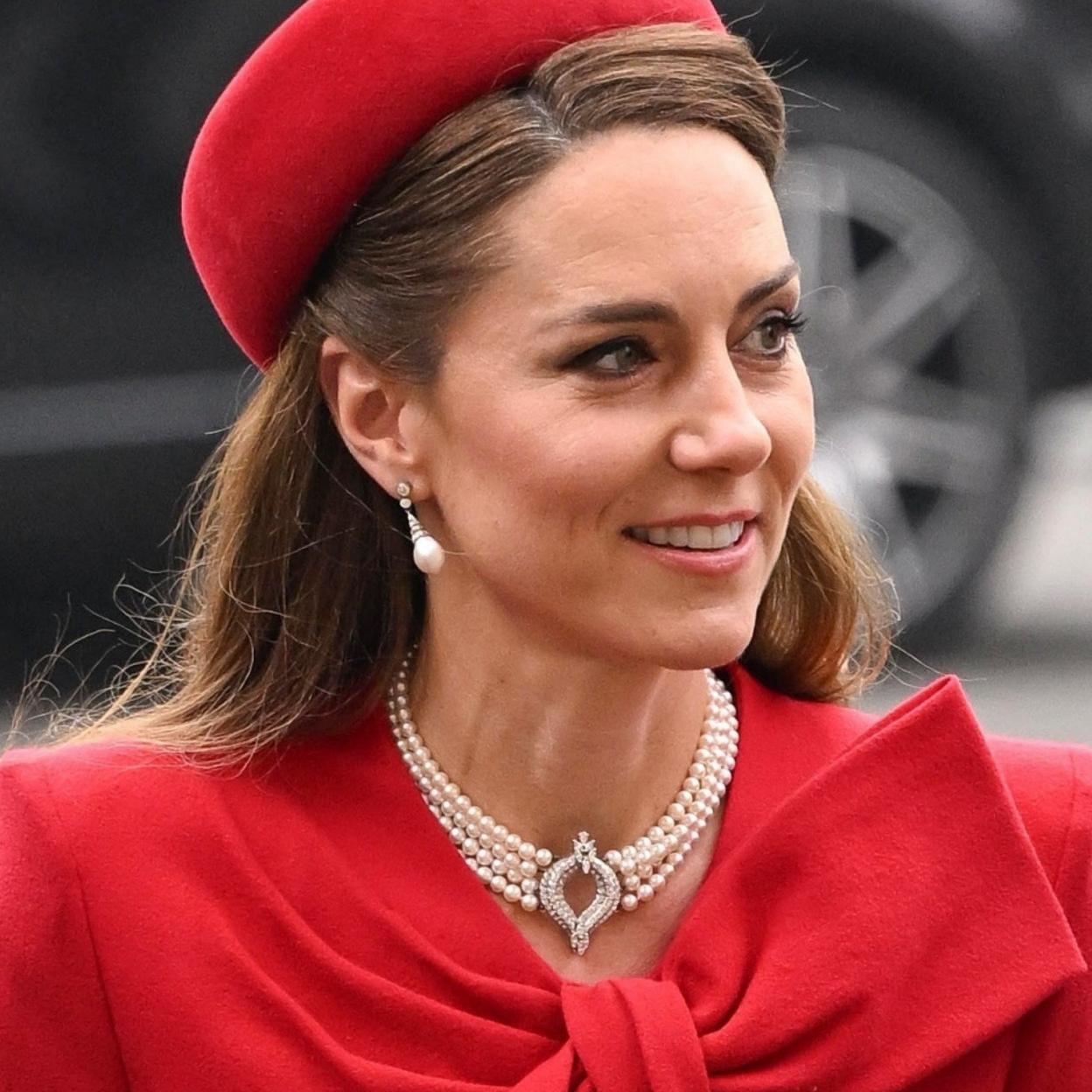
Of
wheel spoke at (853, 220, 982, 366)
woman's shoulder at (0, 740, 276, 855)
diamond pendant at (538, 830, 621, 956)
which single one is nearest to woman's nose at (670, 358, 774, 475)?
diamond pendant at (538, 830, 621, 956)

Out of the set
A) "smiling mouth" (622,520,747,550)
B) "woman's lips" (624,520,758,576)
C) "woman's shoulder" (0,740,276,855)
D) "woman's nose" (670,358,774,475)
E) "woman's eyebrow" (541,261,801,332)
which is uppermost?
"woman's eyebrow" (541,261,801,332)

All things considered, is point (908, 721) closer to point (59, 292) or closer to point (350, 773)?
point (350, 773)

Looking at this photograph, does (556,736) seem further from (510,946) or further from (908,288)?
(908,288)

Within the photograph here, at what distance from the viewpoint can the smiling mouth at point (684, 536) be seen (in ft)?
8.66

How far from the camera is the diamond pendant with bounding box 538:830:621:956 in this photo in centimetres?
282

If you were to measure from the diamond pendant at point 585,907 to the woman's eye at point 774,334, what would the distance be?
1.75ft

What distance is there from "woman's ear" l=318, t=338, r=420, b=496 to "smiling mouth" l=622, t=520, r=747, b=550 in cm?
27

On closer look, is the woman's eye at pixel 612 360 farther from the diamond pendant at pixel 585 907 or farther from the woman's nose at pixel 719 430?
the diamond pendant at pixel 585 907

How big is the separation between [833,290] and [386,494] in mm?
2781

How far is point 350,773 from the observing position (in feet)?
9.43

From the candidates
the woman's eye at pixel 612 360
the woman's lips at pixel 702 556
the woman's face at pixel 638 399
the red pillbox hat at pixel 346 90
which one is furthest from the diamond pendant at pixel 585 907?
the red pillbox hat at pixel 346 90

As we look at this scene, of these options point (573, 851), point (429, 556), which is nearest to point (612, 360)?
point (429, 556)

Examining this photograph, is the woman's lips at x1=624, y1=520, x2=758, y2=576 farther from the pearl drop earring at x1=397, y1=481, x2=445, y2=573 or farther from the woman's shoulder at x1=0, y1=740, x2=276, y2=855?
the woman's shoulder at x1=0, y1=740, x2=276, y2=855

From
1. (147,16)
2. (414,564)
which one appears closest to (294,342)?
(414,564)
